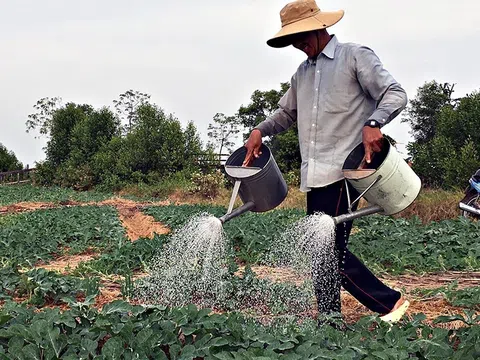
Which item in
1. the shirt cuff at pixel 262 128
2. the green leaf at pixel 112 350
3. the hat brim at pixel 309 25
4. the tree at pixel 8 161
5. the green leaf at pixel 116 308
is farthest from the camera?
the tree at pixel 8 161

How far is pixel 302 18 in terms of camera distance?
2750mm

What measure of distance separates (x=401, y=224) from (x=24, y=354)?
21.0ft

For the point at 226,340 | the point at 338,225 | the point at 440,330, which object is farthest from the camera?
the point at 338,225

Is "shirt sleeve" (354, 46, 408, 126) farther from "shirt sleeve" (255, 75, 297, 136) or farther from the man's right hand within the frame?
the man's right hand

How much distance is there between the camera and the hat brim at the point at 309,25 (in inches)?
106

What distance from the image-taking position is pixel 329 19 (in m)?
2.74

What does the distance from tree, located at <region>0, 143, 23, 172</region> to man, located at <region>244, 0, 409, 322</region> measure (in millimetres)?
35342

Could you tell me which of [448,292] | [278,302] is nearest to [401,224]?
[448,292]

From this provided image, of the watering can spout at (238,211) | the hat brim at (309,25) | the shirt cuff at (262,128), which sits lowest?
the watering can spout at (238,211)

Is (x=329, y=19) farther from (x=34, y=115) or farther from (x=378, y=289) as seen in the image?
(x=34, y=115)

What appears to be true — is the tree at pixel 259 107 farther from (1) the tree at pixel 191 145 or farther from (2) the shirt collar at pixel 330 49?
(2) the shirt collar at pixel 330 49

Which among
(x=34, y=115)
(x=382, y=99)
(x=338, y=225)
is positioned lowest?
(x=338, y=225)

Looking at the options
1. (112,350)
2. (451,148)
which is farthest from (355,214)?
(451,148)

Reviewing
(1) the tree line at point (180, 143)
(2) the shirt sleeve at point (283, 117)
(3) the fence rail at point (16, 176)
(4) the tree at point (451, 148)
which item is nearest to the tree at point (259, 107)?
(1) the tree line at point (180, 143)
